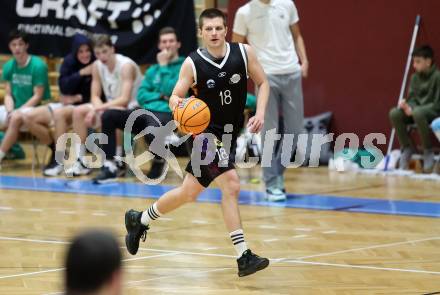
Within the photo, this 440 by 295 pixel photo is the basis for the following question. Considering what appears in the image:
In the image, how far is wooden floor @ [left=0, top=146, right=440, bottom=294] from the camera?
5336mm

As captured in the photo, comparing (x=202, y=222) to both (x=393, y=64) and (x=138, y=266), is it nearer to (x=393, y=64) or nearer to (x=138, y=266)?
(x=138, y=266)

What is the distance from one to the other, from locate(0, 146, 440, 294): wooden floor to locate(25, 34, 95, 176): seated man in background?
1.71 m

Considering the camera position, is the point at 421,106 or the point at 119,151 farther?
the point at 119,151

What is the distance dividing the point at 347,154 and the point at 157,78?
2.79 metres

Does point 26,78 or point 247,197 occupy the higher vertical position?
point 26,78

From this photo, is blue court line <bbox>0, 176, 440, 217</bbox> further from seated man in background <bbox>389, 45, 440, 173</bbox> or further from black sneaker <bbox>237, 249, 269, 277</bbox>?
black sneaker <bbox>237, 249, 269, 277</bbox>

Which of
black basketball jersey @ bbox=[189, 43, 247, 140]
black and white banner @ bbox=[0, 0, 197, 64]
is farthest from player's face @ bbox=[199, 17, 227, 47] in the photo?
black and white banner @ bbox=[0, 0, 197, 64]

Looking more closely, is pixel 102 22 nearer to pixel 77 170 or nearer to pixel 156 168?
pixel 77 170

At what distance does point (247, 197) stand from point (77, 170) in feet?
8.76

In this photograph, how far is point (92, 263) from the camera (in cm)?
217

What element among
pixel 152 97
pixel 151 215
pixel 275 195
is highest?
pixel 152 97

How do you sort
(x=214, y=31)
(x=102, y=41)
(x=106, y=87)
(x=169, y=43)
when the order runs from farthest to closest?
(x=106, y=87)
(x=102, y=41)
(x=169, y=43)
(x=214, y=31)

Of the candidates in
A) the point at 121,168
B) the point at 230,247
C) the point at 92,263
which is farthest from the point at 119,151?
the point at 92,263

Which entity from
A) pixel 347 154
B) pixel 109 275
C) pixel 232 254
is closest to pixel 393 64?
pixel 347 154
